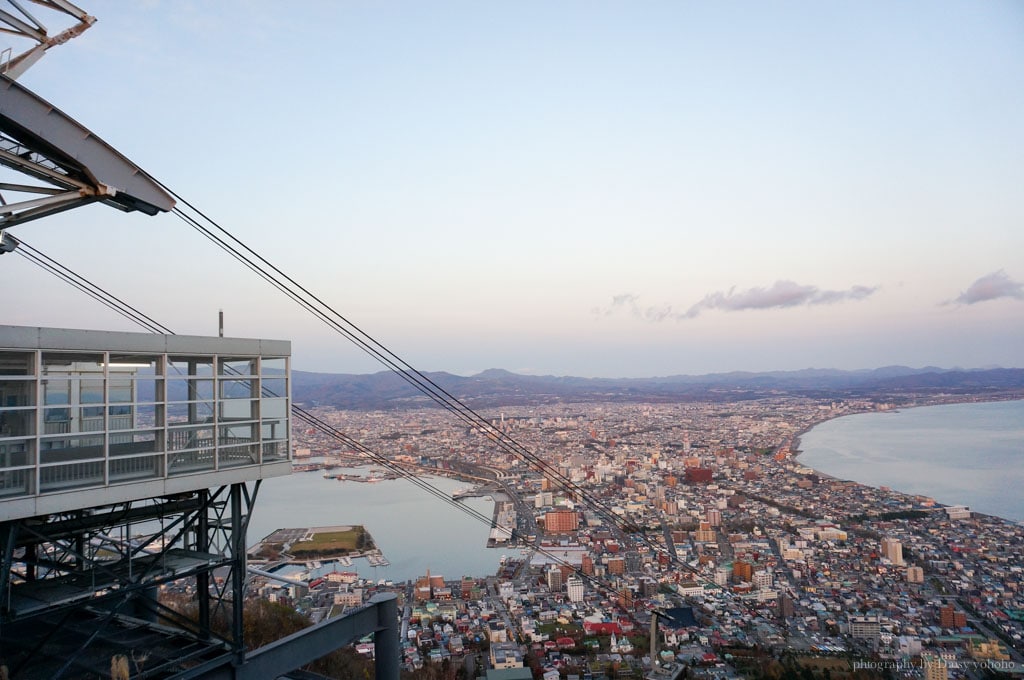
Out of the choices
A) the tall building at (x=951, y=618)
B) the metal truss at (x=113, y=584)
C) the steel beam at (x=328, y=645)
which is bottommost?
the tall building at (x=951, y=618)

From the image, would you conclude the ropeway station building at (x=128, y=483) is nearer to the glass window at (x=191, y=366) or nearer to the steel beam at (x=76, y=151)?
the glass window at (x=191, y=366)

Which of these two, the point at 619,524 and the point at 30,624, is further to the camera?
the point at 619,524

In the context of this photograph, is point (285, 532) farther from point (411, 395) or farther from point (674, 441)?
point (411, 395)

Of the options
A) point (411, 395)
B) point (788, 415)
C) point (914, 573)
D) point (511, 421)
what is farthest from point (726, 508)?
point (411, 395)

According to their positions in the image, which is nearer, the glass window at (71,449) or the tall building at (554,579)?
the glass window at (71,449)

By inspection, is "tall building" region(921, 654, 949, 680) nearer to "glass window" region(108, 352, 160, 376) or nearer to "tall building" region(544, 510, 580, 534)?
"tall building" region(544, 510, 580, 534)

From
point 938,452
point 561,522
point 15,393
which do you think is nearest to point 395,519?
point 561,522

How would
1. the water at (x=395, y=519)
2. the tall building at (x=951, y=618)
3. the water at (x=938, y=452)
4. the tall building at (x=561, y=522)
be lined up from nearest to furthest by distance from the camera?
the tall building at (x=951, y=618) < the water at (x=395, y=519) < the tall building at (x=561, y=522) < the water at (x=938, y=452)

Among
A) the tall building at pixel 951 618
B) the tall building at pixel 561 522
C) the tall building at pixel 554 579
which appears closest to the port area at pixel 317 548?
the tall building at pixel 554 579

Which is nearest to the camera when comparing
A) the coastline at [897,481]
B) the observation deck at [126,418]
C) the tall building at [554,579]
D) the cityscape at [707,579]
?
the observation deck at [126,418]
